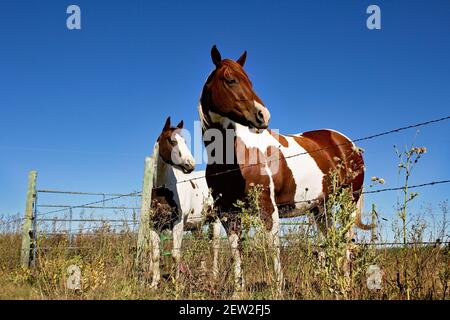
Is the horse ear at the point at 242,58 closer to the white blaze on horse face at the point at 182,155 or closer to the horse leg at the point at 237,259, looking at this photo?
the white blaze on horse face at the point at 182,155

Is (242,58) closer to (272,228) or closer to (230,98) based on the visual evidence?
(230,98)

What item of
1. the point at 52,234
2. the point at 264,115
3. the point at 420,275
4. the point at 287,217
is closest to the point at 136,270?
the point at 287,217

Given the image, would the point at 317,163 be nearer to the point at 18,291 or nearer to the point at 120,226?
the point at 120,226

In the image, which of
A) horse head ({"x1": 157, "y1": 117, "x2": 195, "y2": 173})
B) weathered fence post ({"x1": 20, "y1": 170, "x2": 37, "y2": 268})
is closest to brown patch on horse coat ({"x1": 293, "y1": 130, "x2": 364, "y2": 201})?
horse head ({"x1": 157, "y1": 117, "x2": 195, "y2": 173})

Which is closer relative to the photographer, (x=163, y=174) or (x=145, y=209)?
(x=145, y=209)

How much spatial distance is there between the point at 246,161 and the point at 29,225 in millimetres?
6686

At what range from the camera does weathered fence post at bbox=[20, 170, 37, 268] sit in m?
9.18

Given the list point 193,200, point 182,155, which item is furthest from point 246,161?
point 193,200

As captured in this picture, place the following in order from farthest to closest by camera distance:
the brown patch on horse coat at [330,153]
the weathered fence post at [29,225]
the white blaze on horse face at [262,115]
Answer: the weathered fence post at [29,225] < the brown patch on horse coat at [330,153] < the white blaze on horse face at [262,115]

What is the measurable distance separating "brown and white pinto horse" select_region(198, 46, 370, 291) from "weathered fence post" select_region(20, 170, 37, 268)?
5.85 meters

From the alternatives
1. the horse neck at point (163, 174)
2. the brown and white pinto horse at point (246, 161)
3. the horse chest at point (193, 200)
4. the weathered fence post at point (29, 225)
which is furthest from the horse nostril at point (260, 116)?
the weathered fence post at point (29, 225)

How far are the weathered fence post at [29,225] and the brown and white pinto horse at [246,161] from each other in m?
5.85

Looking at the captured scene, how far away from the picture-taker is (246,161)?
510 cm

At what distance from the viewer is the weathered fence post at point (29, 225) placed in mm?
9180
